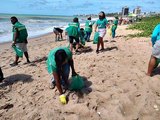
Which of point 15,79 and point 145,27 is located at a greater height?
point 15,79

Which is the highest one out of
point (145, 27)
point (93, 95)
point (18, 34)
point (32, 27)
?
point (18, 34)

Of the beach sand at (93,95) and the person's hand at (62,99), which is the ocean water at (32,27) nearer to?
the beach sand at (93,95)

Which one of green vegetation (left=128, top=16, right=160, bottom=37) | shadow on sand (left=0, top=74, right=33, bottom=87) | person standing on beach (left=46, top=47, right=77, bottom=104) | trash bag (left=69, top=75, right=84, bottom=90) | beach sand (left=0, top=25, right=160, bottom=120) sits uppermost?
person standing on beach (left=46, top=47, right=77, bottom=104)

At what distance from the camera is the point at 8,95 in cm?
587

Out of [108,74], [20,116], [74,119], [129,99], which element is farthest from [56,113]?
[108,74]

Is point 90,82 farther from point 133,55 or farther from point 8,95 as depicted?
point 133,55

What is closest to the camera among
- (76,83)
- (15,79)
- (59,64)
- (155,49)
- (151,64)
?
(59,64)

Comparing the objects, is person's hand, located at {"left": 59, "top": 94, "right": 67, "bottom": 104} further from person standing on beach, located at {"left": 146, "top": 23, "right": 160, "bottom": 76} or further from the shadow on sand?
person standing on beach, located at {"left": 146, "top": 23, "right": 160, "bottom": 76}

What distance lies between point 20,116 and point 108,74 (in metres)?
2.67

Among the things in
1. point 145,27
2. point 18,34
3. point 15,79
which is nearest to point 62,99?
point 15,79

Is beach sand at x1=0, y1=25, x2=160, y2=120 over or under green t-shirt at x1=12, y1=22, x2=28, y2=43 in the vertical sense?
under

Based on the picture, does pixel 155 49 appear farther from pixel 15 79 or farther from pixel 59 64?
pixel 15 79

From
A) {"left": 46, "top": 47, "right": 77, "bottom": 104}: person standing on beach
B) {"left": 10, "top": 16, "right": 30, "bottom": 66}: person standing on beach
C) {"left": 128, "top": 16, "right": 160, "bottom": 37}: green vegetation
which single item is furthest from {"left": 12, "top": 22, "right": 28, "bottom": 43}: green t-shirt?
{"left": 128, "top": 16, "right": 160, "bottom": 37}: green vegetation

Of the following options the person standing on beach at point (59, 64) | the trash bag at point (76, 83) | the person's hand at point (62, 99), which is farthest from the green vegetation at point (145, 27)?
the person's hand at point (62, 99)
